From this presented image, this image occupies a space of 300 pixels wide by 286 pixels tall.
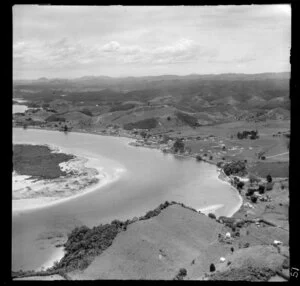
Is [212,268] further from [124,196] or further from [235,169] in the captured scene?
[235,169]

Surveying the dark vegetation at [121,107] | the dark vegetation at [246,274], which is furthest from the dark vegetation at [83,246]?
the dark vegetation at [121,107]

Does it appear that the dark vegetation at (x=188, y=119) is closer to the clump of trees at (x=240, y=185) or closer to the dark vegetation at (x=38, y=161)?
the dark vegetation at (x=38, y=161)

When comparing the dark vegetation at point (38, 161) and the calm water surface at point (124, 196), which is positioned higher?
the dark vegetation at point (38, 161)

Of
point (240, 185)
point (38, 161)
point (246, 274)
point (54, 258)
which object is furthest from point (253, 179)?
point (246, 274)

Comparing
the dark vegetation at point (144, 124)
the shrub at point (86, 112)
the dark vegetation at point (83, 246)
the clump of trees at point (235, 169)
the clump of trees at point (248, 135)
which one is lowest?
the dark vegetation at point (83, 246)
